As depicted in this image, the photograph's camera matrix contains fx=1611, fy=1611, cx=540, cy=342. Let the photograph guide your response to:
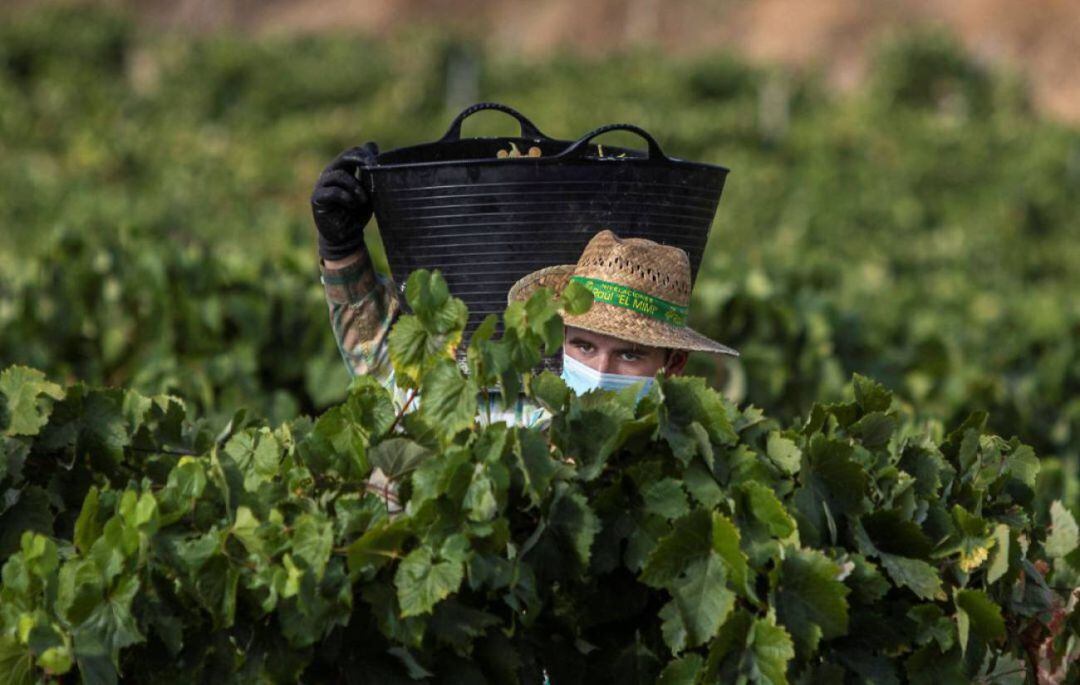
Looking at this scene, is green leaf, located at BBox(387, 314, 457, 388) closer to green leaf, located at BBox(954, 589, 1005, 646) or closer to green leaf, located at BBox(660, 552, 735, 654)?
green leaf, located at BBox(660, 552, 735, 654)

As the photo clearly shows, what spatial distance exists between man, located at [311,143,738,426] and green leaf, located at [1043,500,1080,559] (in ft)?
2.73

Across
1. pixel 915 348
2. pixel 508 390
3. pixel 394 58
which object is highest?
pixel 394 58

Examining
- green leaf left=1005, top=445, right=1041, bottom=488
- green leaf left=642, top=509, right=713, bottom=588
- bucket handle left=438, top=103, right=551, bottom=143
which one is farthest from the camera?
bucket handle left=438, top=103, right=551, bottom=143

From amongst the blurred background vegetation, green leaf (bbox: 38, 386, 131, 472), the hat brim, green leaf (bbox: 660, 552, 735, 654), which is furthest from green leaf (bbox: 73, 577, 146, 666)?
the blurred background vegetation

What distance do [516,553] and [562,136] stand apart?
26444mm

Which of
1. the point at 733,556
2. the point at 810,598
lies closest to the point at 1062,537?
the point at 810,598

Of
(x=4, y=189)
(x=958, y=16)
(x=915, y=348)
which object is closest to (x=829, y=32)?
(x=958, y=16)

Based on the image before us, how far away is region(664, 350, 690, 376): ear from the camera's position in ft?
11.5

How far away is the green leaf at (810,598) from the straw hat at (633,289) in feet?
2.20

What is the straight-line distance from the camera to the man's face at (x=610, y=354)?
131 inches

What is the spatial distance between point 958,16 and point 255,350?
151 feet

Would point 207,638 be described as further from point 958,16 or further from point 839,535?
point 958,16

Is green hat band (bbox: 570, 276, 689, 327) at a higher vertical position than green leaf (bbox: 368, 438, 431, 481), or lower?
→ higher

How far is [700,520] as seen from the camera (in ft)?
9.07
